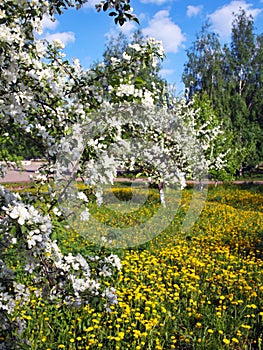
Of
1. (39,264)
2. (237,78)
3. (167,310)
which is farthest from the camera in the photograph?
(237,78)

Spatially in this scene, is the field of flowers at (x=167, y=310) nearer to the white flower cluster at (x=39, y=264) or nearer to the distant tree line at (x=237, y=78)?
the white flower cluster at (x=39, y=264)

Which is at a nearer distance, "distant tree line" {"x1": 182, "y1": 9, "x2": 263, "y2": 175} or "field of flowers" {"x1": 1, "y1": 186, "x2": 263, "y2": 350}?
"field of flowers" {"x1": 1, "y1": 186, "x2": 263, "y2": 350}

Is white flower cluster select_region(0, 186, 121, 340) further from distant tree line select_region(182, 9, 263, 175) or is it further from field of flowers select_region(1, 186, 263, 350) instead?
distant tree line select_region(182, 9, 263, 175)

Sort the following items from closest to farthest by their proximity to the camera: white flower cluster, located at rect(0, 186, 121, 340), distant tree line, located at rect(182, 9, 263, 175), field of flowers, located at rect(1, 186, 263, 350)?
white flower cluster, located at rect(0, 186, 121, 340) < field of flowers, located at rect(1, 186, 263, 350) < distant tree line, located at rect(182, 9, 263, 175)

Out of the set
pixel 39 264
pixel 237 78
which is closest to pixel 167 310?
pixel 39 264

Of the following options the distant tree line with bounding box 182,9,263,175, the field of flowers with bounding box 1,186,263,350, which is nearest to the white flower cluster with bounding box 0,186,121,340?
the field of flowers with bounding box 1,186,263,350

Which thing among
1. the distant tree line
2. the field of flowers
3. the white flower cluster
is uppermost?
the distant tree line

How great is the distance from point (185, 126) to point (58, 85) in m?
11.1

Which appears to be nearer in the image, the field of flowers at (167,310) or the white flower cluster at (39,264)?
the white flower cluster at (39,264)

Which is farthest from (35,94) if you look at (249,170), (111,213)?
(249,170)

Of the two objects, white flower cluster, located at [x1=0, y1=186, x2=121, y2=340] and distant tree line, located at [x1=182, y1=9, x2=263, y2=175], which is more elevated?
distant tree line, located at [x1=182, y1=9, x2=263, y2=175]

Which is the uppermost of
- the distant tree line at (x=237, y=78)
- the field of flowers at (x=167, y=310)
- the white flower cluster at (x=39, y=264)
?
the distant tree line at (x=237, y=78)

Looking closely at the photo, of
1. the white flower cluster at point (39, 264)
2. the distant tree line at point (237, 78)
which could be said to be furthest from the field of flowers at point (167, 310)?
the distant tree line at point (237, 78)

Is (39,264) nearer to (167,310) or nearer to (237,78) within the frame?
(167,310)
